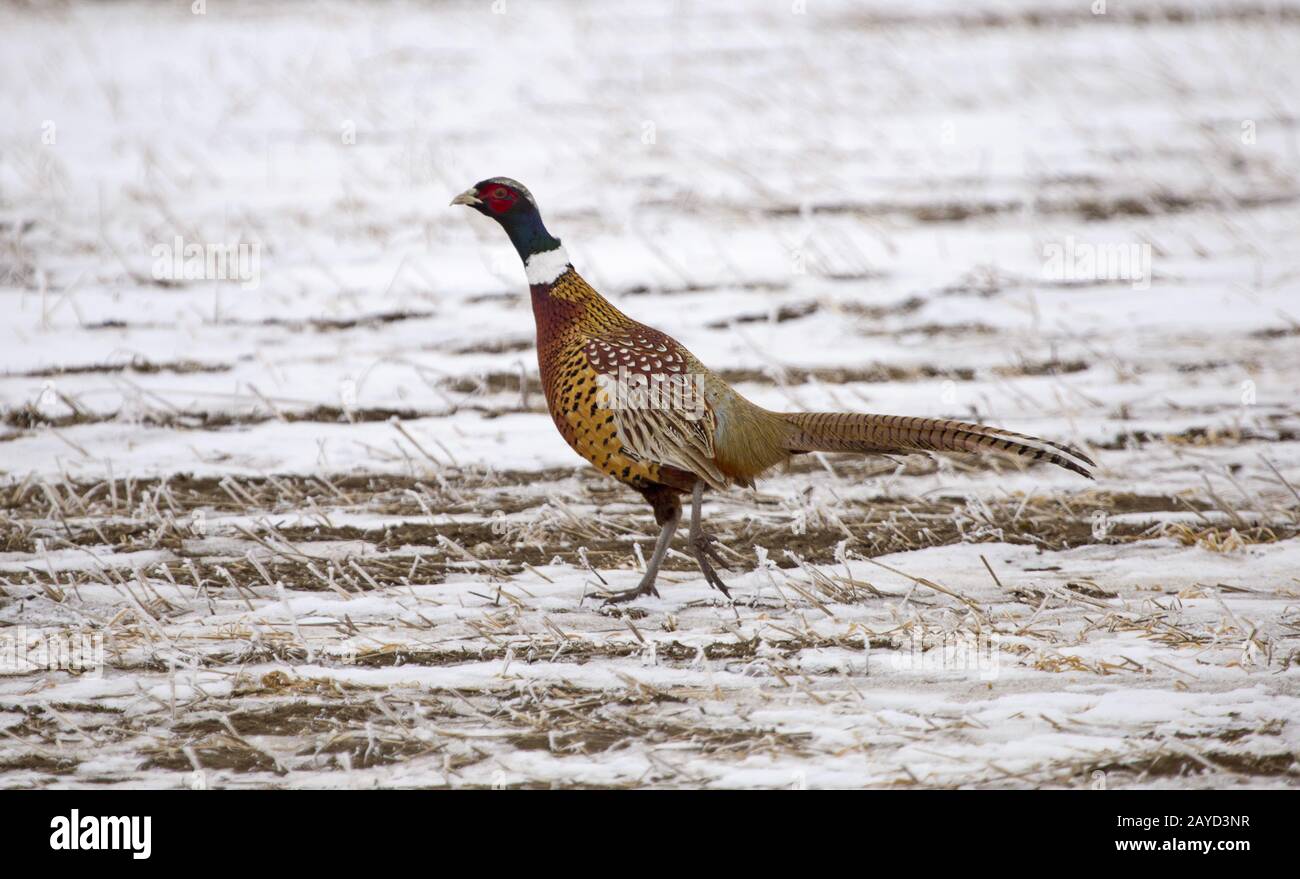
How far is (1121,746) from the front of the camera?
2.89m

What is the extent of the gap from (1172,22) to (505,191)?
35.8ft

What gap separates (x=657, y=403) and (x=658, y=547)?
423mm

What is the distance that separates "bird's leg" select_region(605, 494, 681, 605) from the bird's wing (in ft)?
0.52

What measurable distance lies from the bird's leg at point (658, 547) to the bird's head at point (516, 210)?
Answer: 0.91 m

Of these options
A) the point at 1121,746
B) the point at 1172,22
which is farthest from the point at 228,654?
the point at 1172,22

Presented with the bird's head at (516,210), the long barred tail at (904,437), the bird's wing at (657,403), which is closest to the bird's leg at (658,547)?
the bird's wing at (657,403)

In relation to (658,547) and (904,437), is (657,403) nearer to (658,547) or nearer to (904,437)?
(658,547)

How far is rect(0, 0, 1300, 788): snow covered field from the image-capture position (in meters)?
3.06

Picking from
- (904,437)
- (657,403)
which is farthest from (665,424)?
(904,437)

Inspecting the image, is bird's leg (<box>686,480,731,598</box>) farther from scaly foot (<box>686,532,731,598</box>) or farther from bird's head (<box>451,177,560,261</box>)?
bird's head (<box>451,177,560,261</box>)

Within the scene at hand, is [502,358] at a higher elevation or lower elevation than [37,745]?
higher

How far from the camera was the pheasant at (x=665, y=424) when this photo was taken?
382cm

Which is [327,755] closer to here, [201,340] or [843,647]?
[843,647]

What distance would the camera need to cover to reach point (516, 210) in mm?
4324
